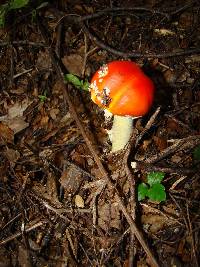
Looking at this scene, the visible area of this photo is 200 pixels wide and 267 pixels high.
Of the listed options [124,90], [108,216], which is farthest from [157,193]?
[124,90]

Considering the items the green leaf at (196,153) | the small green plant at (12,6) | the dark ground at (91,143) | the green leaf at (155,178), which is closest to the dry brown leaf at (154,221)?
the dark ground at (91,143)

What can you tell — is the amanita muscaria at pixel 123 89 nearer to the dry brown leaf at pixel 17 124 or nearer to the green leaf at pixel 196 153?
the green leaf at pixel 196 153

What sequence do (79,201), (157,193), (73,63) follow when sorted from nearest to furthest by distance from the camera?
(157,193)
(79,201)
(73,63)

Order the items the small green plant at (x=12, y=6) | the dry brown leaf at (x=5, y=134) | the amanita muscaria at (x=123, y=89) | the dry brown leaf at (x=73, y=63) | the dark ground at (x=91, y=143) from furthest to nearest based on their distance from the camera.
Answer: the dry brown leaf at (x=73, y=63) < the small green plant at (x=12, y=6) < the dry brown leaf at (x=5, y=134) < the dark ground at (x=91, y=143) < the amanita muscaria at (x=123, y=89)

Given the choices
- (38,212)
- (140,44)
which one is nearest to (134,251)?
(38,212)

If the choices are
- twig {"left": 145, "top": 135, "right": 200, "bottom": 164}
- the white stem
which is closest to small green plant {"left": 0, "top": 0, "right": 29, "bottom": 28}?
the white stem

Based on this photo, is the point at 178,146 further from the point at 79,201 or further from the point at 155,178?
the point at 79,201

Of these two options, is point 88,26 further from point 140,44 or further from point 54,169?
point 54,169
